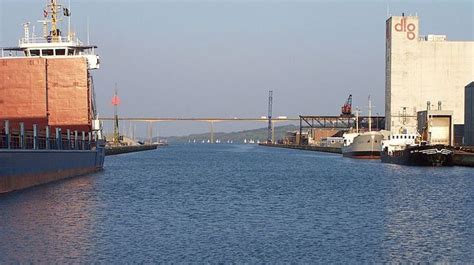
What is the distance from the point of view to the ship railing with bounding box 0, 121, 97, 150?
39625 millimetres

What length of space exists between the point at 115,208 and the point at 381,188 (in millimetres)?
21991

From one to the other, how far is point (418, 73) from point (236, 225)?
144m

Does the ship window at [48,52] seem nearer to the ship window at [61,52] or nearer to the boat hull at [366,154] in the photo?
the ship window at [61,52]

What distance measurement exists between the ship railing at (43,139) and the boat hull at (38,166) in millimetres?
592

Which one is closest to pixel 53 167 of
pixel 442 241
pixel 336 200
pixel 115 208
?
pixel 115 208

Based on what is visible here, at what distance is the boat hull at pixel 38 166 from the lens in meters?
38.3

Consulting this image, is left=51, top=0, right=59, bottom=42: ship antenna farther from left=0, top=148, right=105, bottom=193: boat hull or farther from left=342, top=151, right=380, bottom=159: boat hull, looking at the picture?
left=342, top=151, right=380, bottom=159: boat hull

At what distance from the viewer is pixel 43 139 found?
4684 cm

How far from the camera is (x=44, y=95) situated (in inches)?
2304

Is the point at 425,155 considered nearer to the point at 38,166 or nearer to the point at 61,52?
the point at 61,52

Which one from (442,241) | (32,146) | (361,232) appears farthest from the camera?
(32,146)

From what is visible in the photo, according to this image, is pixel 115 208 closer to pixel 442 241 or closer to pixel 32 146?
pixel 32 146

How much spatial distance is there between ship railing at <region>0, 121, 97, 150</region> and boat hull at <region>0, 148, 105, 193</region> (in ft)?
1.94

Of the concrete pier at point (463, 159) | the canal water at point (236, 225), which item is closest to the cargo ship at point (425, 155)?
the concrete pier at point (463, 159)
